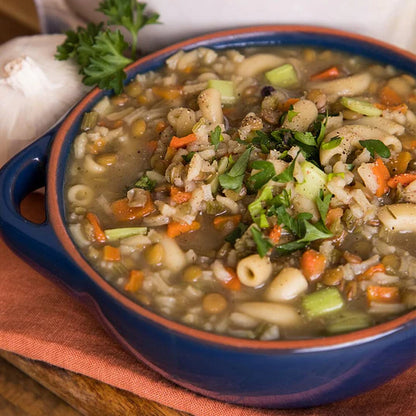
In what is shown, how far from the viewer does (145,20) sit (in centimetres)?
292

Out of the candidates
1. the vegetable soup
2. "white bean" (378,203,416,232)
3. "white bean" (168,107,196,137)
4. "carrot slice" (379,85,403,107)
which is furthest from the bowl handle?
"carrot slice" (379,85,403,107)

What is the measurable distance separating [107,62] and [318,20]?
952 millimetres

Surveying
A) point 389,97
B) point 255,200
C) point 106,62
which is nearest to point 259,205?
point 255,200

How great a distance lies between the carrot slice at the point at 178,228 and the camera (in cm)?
214

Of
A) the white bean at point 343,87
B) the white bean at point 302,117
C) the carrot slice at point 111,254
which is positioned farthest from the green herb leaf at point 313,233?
the white bean at point 343,87

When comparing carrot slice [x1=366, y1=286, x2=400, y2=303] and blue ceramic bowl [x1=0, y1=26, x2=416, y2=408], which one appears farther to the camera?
carrot slice [x1=366, y1=286, x2=400, y2=303]

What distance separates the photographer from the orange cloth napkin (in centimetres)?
212

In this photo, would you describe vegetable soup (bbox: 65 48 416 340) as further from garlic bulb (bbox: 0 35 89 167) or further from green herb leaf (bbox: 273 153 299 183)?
garlic bulb (bbox: 0 35 89 167)

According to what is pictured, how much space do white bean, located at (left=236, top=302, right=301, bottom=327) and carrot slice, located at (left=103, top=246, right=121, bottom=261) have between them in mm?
417

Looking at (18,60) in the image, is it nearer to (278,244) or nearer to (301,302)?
(278,244)

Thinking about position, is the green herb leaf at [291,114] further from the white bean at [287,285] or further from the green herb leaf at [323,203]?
the white bean at [287,285]

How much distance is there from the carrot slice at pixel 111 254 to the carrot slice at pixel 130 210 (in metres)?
0.15

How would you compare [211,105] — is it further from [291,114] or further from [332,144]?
[332,144]

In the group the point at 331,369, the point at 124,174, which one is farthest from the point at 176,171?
the point at 331,369
